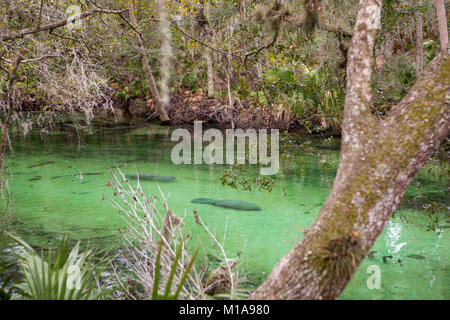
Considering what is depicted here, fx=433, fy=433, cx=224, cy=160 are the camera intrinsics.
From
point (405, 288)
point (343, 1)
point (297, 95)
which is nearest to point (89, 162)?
point (297, 95)

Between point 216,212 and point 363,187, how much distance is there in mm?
6169

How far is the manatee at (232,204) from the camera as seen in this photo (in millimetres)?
8641

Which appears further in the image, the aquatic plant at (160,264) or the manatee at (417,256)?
the manatee at (417,256)

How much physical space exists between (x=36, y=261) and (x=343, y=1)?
265 inches

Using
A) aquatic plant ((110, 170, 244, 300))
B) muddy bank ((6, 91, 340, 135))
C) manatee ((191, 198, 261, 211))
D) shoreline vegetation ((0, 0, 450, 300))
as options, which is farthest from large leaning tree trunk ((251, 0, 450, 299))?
muddy bank ((6, 91, 340, 135))

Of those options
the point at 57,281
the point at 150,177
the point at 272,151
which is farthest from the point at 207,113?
the point at 57,281

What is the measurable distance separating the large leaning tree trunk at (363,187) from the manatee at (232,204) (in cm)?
612

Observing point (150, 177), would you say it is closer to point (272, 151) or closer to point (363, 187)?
point (272, 151)

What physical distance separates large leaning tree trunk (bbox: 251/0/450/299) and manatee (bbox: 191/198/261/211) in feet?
20.1

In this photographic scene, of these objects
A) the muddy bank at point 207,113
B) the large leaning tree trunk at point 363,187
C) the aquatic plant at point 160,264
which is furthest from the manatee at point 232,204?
the large leaning tree trunk at point 363,187

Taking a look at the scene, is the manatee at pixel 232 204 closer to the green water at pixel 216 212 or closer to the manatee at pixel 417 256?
the green water at pixel 216 212
